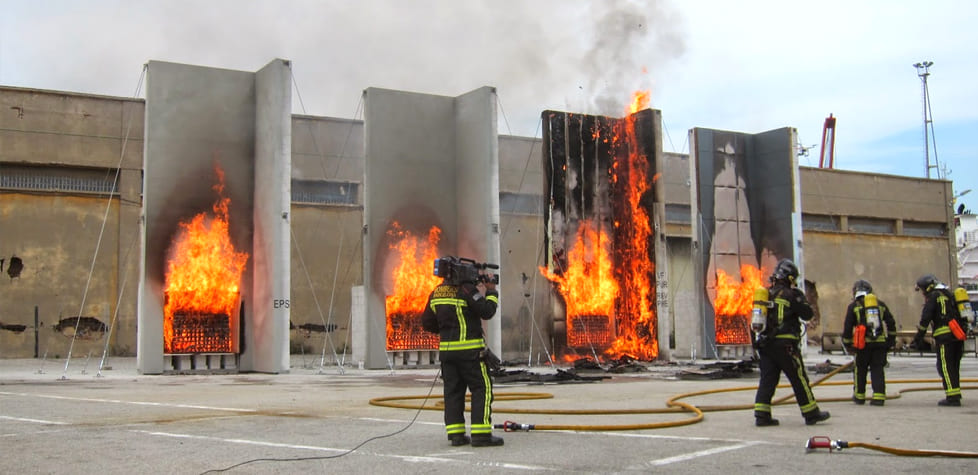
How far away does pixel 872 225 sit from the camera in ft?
156

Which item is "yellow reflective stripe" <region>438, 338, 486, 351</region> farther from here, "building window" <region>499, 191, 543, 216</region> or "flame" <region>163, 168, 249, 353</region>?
"building window" <region>499, 191, 543, 216</region>

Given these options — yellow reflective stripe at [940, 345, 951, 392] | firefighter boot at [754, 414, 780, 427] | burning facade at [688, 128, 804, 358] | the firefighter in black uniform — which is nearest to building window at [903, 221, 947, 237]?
burning facade at [688, 128, 804, 358]

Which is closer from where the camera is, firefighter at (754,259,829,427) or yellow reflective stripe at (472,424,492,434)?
yellow reflective stripe at (472,424,492,434)

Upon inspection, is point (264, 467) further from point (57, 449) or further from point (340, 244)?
point (340, 244)

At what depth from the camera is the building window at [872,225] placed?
47125mm

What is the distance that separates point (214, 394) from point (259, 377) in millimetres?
6789

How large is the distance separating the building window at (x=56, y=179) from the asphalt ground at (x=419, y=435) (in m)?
18.2

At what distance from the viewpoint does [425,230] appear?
87.9 feet

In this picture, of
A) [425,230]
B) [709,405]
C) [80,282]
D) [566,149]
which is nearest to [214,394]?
[709,405]

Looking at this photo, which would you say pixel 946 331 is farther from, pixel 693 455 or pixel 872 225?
pixel 872 225

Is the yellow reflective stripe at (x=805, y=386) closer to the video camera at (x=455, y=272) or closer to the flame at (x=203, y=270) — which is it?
the video camera at (x=455, y=272)

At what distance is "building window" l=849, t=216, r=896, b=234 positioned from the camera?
4712 centimetres

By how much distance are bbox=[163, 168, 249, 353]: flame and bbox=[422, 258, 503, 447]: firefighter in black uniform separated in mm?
16416

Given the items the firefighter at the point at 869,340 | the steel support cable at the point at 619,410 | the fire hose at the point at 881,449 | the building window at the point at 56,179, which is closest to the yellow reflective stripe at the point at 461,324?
the steel support cable at the point at 619,410
